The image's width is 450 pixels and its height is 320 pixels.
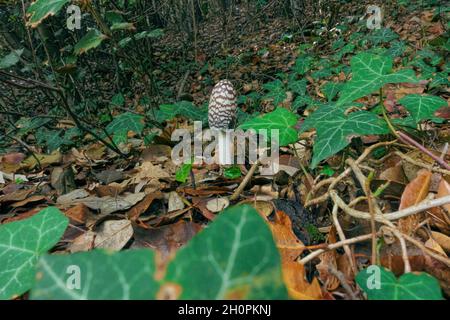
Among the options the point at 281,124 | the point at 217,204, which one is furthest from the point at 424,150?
the point at 217,204

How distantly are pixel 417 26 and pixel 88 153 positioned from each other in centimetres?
394

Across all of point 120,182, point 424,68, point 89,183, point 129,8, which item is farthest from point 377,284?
point 129,8

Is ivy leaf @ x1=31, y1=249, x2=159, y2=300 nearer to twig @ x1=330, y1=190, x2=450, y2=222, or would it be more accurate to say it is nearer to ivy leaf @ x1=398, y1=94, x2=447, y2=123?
twig @ x1=330, y1=190, x2=450, y2=222

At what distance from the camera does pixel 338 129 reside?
1.26 metres

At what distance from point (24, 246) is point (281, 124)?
90 centimetres

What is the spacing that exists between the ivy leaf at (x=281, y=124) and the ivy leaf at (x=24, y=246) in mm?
726

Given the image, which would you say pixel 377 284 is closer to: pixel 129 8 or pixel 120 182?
pixel 120 182

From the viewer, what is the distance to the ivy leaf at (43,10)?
1.63m

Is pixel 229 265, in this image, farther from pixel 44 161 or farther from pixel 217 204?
pixel 44 161

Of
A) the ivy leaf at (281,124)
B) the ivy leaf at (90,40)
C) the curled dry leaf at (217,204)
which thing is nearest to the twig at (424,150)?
the ivy leaf at (281,124)

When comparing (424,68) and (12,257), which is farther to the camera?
(424,68)

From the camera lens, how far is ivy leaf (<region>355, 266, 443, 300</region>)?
71 centimetres

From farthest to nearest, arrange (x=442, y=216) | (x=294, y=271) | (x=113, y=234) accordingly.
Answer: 1. (x=113, y=234)
2. (x=442, y=216)
3. (x=294, y=271)

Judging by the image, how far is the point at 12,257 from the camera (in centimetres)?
94
